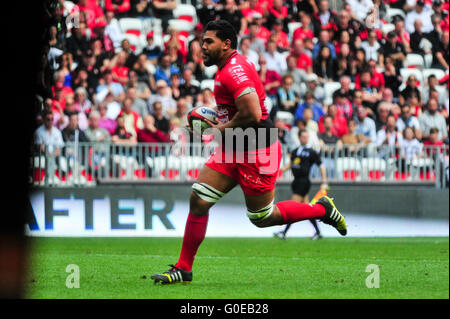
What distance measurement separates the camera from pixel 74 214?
49.8ft

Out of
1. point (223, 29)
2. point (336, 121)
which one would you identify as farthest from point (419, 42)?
point (223, 29)

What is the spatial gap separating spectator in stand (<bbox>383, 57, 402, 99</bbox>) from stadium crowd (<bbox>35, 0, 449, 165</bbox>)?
23 mm

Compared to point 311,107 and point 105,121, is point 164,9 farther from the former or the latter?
point 311,107

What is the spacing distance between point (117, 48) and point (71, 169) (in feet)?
13.1

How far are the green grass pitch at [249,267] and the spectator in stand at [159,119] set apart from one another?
2479 millimetres

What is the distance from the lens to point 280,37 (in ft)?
63.1

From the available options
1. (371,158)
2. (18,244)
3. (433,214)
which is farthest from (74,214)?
(18,244)

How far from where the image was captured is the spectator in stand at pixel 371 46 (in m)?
19.5

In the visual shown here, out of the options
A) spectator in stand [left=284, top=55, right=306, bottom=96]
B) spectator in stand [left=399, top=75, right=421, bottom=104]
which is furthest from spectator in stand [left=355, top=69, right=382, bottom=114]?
spectator in stand [left=284, top=55, right=306, bottom=96]

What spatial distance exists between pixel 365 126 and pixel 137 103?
15.7 ft

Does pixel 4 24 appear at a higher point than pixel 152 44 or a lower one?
lower

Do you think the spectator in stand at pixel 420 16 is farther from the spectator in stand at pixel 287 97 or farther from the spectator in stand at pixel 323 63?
the spectator in stand at pixel 287 97

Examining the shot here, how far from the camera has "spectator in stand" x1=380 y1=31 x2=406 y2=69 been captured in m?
19.6

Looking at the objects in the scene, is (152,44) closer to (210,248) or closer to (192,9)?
(192,9)
